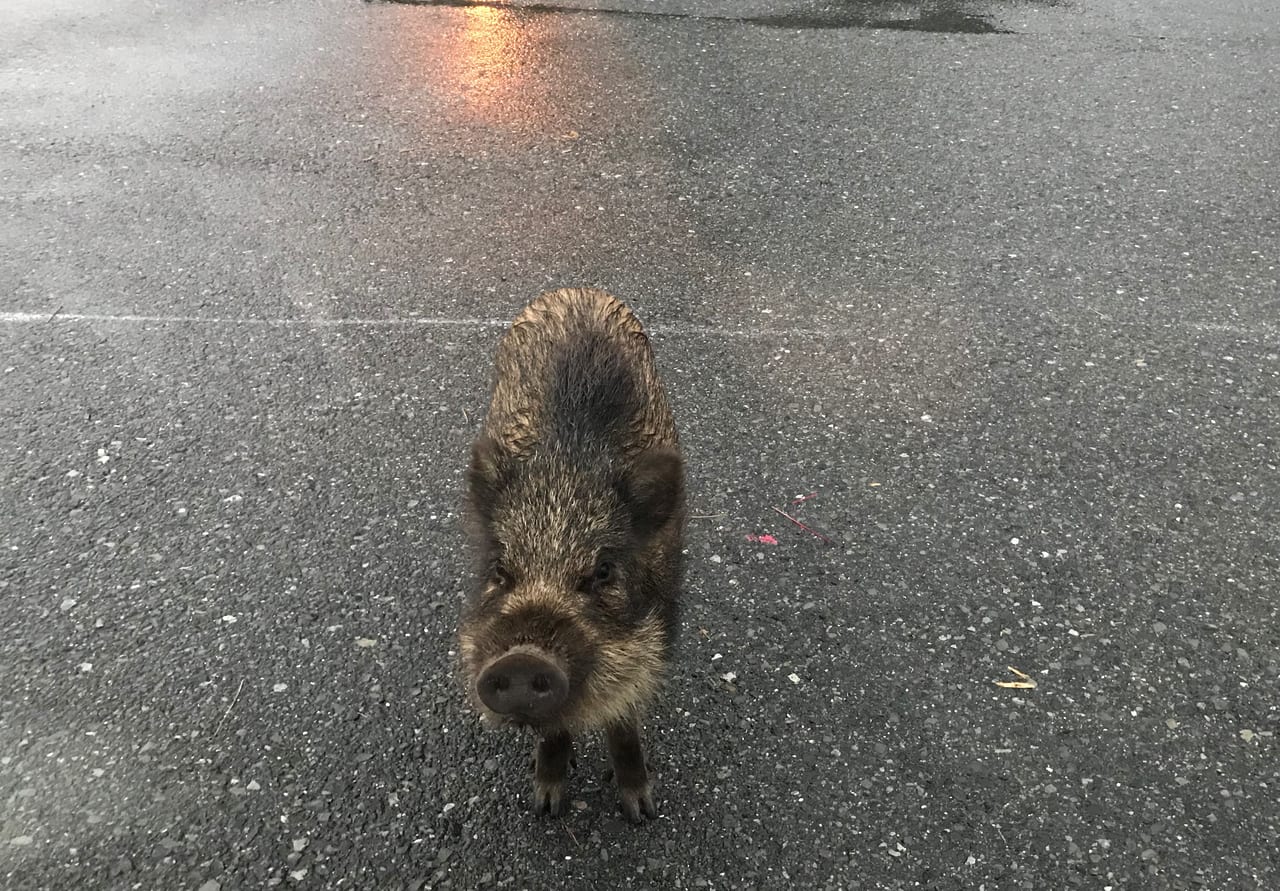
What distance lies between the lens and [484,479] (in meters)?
2.97

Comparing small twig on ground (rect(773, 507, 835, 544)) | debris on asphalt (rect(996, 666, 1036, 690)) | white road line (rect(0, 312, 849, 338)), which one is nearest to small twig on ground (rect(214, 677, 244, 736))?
small twig on ground (rect(773, 507, 835, 544))

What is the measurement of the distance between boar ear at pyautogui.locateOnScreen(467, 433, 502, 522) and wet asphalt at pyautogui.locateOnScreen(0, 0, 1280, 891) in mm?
730

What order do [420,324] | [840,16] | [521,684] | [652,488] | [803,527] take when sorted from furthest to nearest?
[840,16], [420,324], [803,527], [652,488], [521,684]

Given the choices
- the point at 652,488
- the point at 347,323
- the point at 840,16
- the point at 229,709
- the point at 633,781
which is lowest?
the point at 229,709

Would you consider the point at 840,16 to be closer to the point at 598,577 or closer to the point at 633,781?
the point at 598,577

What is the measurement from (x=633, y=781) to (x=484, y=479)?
98cm

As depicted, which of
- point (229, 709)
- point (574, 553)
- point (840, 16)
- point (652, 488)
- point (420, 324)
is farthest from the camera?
point (840, 16)

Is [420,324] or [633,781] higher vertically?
[420,324]

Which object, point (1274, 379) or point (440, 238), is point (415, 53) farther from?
point (1274, 379)

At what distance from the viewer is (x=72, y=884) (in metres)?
2.76

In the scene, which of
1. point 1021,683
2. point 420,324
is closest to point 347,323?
point 420,324

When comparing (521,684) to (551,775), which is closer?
(521,684)

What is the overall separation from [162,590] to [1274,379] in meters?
4.87

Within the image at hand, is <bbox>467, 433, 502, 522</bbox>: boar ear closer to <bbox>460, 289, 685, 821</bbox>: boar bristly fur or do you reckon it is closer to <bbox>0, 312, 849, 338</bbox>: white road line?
<bbox>460, 289, 685, 821</bbox>: boar bristly fur
